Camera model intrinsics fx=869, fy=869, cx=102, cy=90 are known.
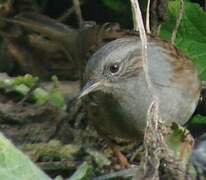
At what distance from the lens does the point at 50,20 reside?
6109mm

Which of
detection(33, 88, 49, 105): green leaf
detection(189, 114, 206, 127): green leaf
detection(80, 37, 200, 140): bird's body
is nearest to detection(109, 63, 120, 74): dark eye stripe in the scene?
detection(80, 37, 200, 140): bird's body

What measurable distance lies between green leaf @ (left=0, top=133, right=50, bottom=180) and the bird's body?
37.3 inches

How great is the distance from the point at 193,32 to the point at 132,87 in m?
0.78

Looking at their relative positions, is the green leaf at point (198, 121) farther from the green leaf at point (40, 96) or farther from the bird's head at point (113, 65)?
the green leaf at point (40, 96)

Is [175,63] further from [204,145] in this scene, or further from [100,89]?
[204,145]

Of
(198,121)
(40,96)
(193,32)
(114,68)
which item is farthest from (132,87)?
(40,96)

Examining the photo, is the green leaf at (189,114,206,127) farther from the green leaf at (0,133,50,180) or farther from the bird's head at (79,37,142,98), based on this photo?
the green leaf at (0,133,50,180)

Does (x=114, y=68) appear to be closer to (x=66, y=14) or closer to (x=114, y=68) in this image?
(x=114, y=68)

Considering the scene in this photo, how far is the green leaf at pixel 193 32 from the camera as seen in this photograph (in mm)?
5477

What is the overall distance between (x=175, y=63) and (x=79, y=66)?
3.01 ft

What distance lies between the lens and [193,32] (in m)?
5.50

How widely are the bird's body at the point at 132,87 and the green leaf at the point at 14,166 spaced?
947 mm

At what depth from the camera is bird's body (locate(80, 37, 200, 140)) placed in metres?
4.86

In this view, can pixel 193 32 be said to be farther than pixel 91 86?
Yes
